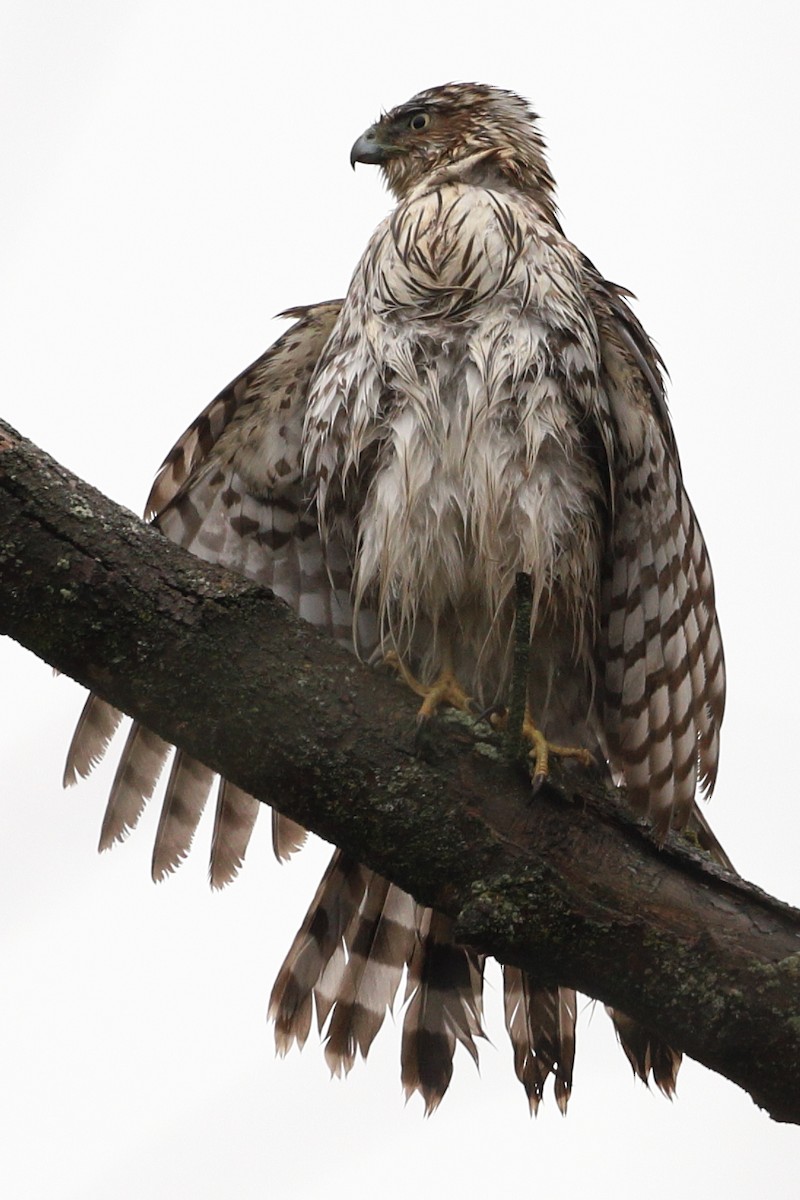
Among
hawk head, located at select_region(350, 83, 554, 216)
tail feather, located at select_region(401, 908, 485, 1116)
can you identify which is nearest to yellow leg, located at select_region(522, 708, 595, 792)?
tail feather, located at select_region(401, 908, 485, 1116)

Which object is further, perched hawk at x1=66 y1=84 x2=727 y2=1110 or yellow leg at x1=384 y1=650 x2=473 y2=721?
perched hawk at x1=66 y1=84 x2=727 y2=1110

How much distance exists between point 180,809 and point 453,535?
112cm

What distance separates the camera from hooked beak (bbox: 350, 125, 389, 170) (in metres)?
4.66

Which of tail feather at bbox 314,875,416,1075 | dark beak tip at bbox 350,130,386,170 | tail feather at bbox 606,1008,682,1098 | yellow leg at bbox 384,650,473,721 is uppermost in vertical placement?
dark beak tip at bbox 350,130,386,170

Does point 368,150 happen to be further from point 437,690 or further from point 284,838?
point 284,838

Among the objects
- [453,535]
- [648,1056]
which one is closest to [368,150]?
[453,535]

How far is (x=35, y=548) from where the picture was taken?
270 cm

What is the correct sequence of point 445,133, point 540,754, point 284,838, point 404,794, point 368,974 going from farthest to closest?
1. point 445,133
2. point 284,838
3. point 368,974
4. point 540,754
5. point 404,794

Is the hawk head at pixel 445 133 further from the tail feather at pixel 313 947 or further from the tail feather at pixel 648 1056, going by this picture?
the tail feather at pixel 648 1056

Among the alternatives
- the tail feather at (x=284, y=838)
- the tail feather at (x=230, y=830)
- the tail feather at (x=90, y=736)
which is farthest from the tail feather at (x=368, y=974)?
the tail feather at (x=90, y=736)

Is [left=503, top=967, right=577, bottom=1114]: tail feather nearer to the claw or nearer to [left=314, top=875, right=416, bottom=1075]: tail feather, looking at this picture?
[left=314, top=875, right=416, bottom=1075]: tail feather

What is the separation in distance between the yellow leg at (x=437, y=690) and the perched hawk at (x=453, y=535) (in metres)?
0.02

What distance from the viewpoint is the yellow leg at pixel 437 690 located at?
3.01m

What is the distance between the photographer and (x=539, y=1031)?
370 cm
